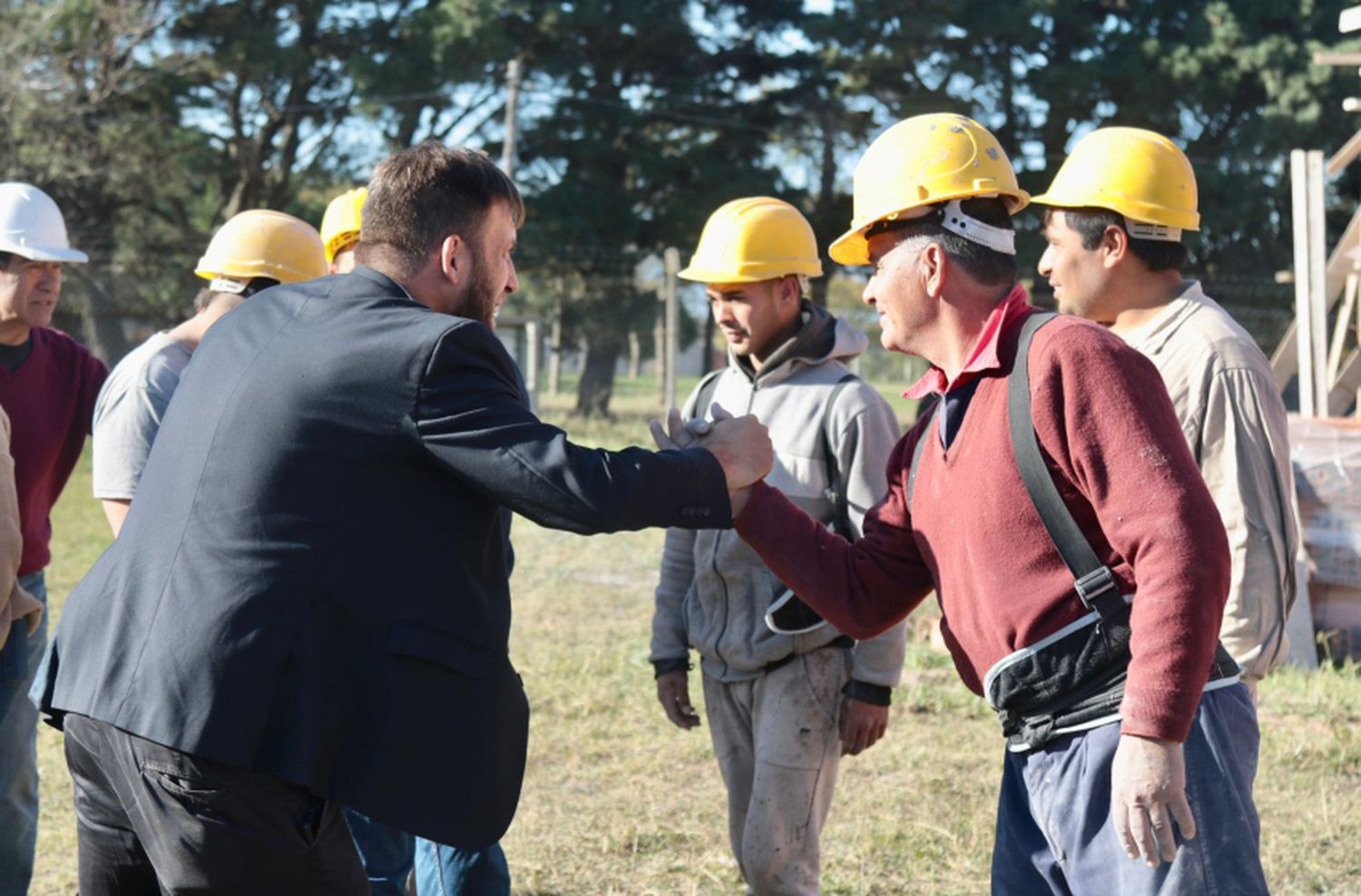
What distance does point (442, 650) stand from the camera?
2555 mm

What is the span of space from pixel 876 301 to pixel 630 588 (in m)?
8.20

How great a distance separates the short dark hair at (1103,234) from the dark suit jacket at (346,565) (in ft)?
5.47

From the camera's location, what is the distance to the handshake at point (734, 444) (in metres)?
3.04

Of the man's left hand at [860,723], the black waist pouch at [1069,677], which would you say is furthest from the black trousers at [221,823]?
the man's left hand at [860,723]

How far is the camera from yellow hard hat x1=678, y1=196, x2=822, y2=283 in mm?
4215

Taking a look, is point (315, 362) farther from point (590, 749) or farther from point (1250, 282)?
point (1250, 282)

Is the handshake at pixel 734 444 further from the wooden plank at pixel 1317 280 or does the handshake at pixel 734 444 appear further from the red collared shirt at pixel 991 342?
the wooden plank at pixel 1317 280

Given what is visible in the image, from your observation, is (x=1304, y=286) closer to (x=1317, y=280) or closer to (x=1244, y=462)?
(x=1317, y=280)

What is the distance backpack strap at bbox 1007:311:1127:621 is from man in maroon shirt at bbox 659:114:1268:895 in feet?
0.04

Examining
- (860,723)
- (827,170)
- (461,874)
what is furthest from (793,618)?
(827,170)

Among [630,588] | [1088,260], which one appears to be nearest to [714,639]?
[1088,260]

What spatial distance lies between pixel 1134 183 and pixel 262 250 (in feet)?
8.61

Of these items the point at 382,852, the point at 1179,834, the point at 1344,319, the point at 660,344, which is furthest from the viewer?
the point at 660,344

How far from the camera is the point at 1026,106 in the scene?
27.5 meters
